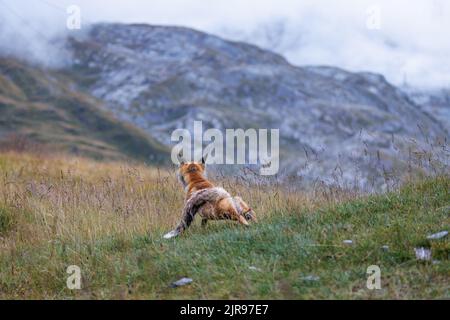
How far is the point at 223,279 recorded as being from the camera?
24.8 ft

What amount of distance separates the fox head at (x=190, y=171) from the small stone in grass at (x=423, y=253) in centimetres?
475

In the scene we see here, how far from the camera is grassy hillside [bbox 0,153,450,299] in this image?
714 centimetres

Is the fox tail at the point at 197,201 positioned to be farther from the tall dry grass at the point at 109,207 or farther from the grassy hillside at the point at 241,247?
the tall dry grass at the point at 109,207

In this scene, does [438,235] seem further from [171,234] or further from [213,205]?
[171,234]

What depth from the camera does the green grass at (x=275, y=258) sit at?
703cm

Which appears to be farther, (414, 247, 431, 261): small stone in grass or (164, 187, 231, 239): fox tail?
(164, 187, 231, 239): fox tail

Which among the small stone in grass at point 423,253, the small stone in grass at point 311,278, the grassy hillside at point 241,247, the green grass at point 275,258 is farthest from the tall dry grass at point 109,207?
the small stone in grass at point 311,278

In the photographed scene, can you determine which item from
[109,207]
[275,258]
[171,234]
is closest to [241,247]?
[275,258]

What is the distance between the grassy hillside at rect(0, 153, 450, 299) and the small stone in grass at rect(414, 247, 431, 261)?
0.28 ft

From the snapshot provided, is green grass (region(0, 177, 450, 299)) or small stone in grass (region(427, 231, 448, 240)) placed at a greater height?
small stone in grass (region(427, 231, 448, 240))

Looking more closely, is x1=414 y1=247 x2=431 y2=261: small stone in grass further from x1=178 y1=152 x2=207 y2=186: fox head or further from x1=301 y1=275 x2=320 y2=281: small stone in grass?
x1=178 y1=152 x2=207 y2=186: fox head

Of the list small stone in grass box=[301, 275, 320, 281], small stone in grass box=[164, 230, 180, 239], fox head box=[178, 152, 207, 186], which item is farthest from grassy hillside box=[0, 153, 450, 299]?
fox head box=[178, 152, 207, 186]
